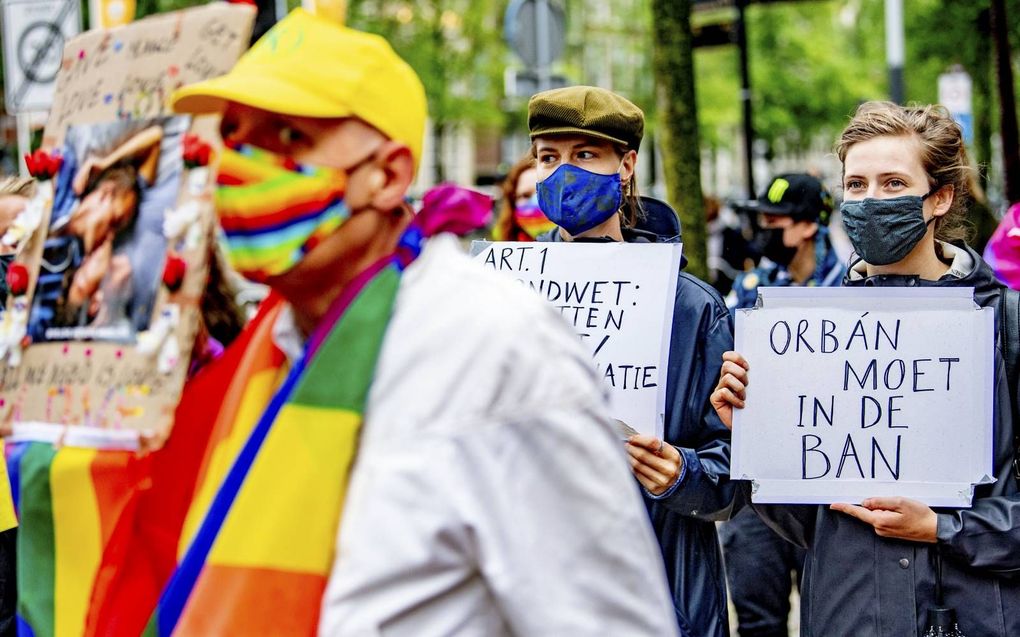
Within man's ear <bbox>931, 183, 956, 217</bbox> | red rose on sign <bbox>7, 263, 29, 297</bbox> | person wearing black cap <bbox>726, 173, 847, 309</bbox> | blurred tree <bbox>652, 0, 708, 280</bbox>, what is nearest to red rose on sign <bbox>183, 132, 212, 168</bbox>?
red rose on sign <bbox>7, 263, 29, 297</bbox>

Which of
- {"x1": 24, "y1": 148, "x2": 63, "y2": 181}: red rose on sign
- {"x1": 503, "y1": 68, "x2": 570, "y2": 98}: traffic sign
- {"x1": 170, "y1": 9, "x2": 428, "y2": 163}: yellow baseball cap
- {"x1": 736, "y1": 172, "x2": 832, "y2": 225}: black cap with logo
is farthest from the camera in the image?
{"x1": 503, "y1": 68, "x2": 570, "y2": 98}: traffic sign

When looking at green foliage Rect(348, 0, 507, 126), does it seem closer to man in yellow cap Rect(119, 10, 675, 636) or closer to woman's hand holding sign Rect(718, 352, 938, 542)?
woman's hand holding sign Rect(718, 352, 938, 542)

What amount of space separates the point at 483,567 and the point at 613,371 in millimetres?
1752

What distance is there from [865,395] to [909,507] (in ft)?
1.08

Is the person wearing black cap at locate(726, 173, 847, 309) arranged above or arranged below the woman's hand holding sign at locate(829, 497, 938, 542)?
above

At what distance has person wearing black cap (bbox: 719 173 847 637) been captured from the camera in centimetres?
524

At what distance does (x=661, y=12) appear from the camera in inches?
361

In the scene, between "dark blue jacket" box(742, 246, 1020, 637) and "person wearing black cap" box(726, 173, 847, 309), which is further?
"person wearing black cap" box(726, 173, 847, 309)

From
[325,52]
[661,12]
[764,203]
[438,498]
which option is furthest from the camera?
[661,12]

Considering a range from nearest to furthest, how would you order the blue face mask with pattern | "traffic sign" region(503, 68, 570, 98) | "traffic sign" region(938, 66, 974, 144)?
1. the blue face mask with pattern
2. "traffic sign" region(503, 68, 570, 98)
3. "traffic sign" region(938, 66, 974, 144)

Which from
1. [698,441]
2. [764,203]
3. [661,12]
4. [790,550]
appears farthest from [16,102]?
[698,441]

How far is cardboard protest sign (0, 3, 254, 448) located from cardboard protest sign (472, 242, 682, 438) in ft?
4.51

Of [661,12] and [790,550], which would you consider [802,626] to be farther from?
[661,12]

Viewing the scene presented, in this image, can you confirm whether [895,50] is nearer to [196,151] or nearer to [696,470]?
[696,470]
